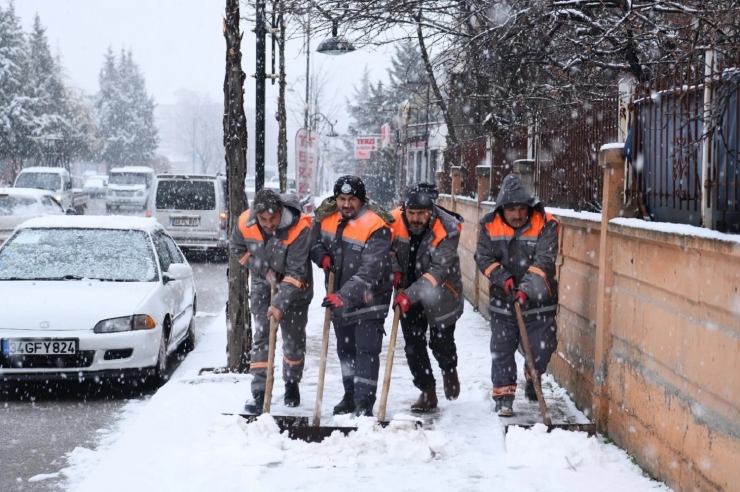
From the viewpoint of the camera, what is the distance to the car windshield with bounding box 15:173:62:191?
32.2 m

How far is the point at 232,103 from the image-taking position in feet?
25.9

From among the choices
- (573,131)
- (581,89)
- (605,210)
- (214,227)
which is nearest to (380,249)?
(605,210)

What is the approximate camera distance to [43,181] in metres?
32.4

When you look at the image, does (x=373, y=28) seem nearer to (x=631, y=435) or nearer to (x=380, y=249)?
(x=380, y=249)

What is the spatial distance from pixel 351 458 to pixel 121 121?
80.4 m

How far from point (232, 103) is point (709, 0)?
12.8ft

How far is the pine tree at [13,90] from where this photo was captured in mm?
52719

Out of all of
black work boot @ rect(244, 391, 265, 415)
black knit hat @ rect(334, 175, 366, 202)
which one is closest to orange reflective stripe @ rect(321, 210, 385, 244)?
black knit hat @ rect(334, 175, 366, 202)

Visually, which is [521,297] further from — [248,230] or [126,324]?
[126,324]

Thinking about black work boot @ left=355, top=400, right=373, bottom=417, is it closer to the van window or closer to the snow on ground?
the snow on ground

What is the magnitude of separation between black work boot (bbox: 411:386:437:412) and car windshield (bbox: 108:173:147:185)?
38230 millimetres

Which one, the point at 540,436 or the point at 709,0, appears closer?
the point at 540,436

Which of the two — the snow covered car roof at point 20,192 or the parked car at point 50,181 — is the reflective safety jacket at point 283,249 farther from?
the parked car at point 50,181

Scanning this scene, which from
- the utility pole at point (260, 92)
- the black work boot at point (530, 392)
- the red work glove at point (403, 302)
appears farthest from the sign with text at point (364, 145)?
the red work glove at point (403, 302)
